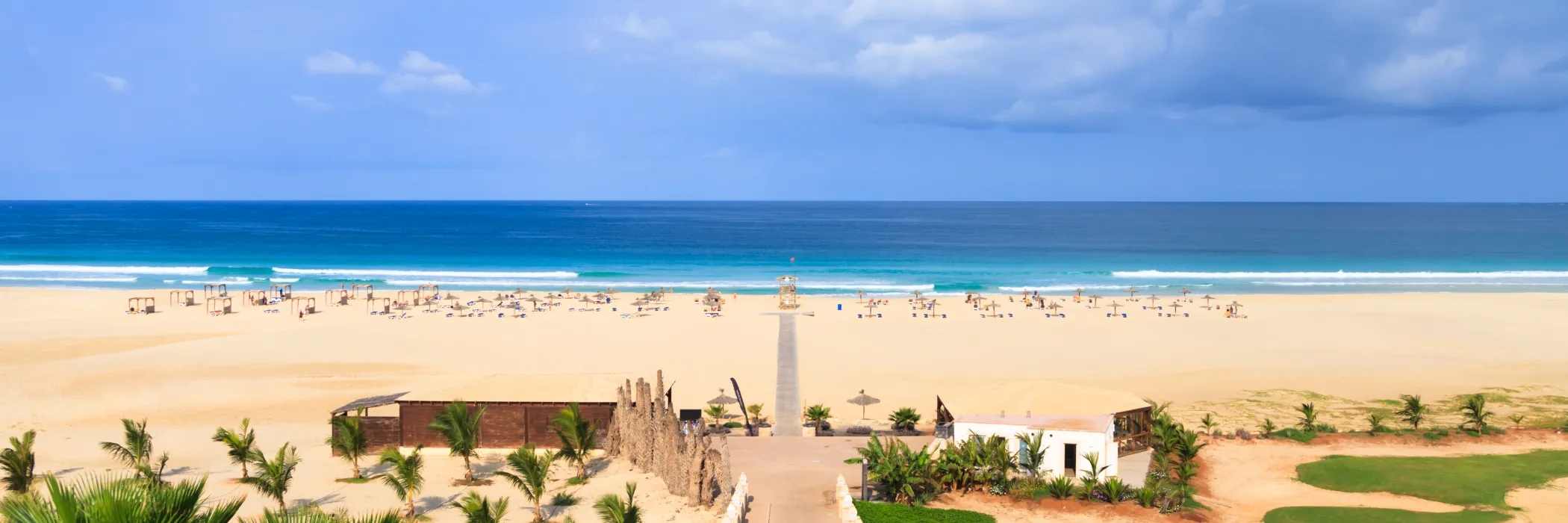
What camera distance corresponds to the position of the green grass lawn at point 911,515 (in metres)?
15.5

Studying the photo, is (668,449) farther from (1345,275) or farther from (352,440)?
(1345,275)

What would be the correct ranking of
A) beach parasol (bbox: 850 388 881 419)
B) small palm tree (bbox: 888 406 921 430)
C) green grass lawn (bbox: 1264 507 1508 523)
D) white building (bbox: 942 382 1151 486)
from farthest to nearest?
1. beach parasol (bbox: 850 388 881 419)
2. small palm tree (bbox: 888 406 921 430)
3. white building (bbox: 942 382 1151 486)
4. green grass lawn (bbox: 1264 507 1508 523)

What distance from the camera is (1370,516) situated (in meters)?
16.2

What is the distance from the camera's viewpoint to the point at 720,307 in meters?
45.5

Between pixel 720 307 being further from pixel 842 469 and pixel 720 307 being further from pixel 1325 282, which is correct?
pixel 1325 282

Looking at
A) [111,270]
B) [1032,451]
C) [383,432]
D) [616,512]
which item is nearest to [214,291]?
[111,270]

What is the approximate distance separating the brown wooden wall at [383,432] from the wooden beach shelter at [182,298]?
102 feet

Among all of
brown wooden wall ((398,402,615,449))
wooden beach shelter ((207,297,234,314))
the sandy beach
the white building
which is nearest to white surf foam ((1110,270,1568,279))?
the sandy beach

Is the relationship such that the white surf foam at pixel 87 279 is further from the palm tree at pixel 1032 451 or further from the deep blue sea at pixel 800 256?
the palm tree at pixel 1032 451

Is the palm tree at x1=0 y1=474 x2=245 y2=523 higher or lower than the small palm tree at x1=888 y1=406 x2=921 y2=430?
higher

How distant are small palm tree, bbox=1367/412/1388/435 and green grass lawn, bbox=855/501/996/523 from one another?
11098 mm

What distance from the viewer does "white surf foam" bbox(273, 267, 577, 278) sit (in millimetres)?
67000

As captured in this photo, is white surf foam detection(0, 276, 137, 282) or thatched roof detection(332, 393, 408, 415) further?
white surf foam detection(0, 276, 137, 282)

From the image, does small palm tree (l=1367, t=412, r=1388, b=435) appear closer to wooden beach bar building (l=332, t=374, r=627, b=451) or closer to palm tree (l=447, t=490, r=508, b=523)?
wooden beach bar building (l=332, t=374, r=627, b=451)
